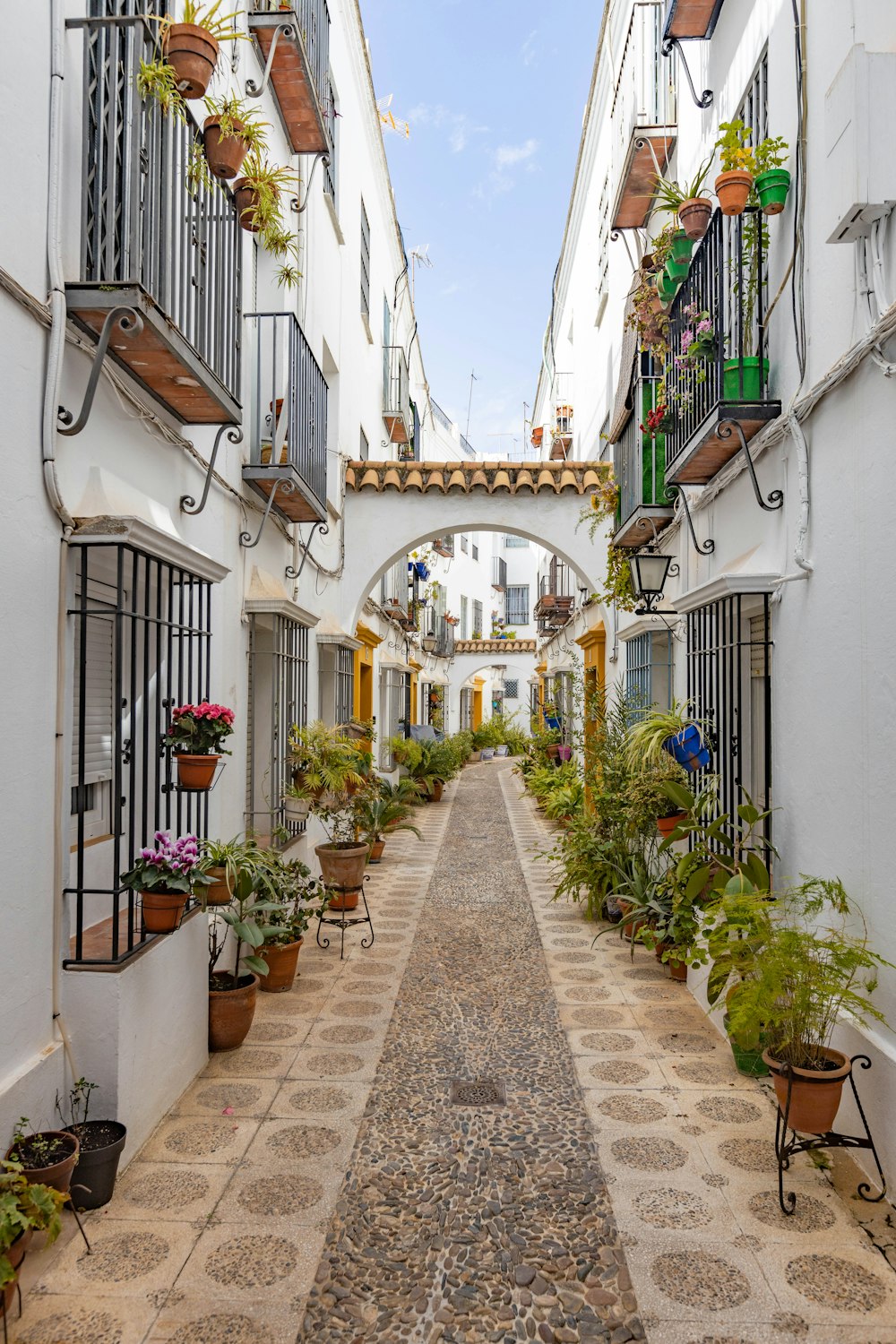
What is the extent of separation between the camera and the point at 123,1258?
292 centimetres

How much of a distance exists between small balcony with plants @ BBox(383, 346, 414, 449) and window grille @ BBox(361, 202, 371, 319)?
157 centimetres

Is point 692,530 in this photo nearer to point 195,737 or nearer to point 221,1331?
point 195,737

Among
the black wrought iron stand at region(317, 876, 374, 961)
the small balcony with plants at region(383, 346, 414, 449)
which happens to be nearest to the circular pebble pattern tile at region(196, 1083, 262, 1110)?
the black wrought iron stand at region(317, 876, 374, 961)

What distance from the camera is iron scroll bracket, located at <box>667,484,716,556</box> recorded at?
595 cm

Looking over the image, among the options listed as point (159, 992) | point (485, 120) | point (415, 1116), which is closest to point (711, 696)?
point (415, 1116)

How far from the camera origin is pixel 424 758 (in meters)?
15.9

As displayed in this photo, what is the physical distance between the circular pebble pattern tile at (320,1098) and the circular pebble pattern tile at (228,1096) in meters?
0.19

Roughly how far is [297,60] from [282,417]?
8.52ft

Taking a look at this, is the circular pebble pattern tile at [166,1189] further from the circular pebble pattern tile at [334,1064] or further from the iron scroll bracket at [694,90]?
the iron scroll bracket at [694,90]

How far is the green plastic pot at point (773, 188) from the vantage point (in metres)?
4.33

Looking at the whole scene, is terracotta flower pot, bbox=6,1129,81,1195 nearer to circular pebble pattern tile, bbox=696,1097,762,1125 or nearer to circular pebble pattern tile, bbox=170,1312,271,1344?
circular pebble pattern tile, bbox=170,1312,271,1344

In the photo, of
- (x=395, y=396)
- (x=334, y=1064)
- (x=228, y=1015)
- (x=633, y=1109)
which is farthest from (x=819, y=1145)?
(x=395, y=396)

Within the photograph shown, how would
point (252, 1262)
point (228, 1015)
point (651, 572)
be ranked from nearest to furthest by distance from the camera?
point (252, 1262)
point (228, 1015)
point (651, 572)

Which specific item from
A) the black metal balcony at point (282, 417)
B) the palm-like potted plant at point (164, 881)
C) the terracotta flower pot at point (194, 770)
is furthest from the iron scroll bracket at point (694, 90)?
the palm-like potted plant at point (164, 881)
